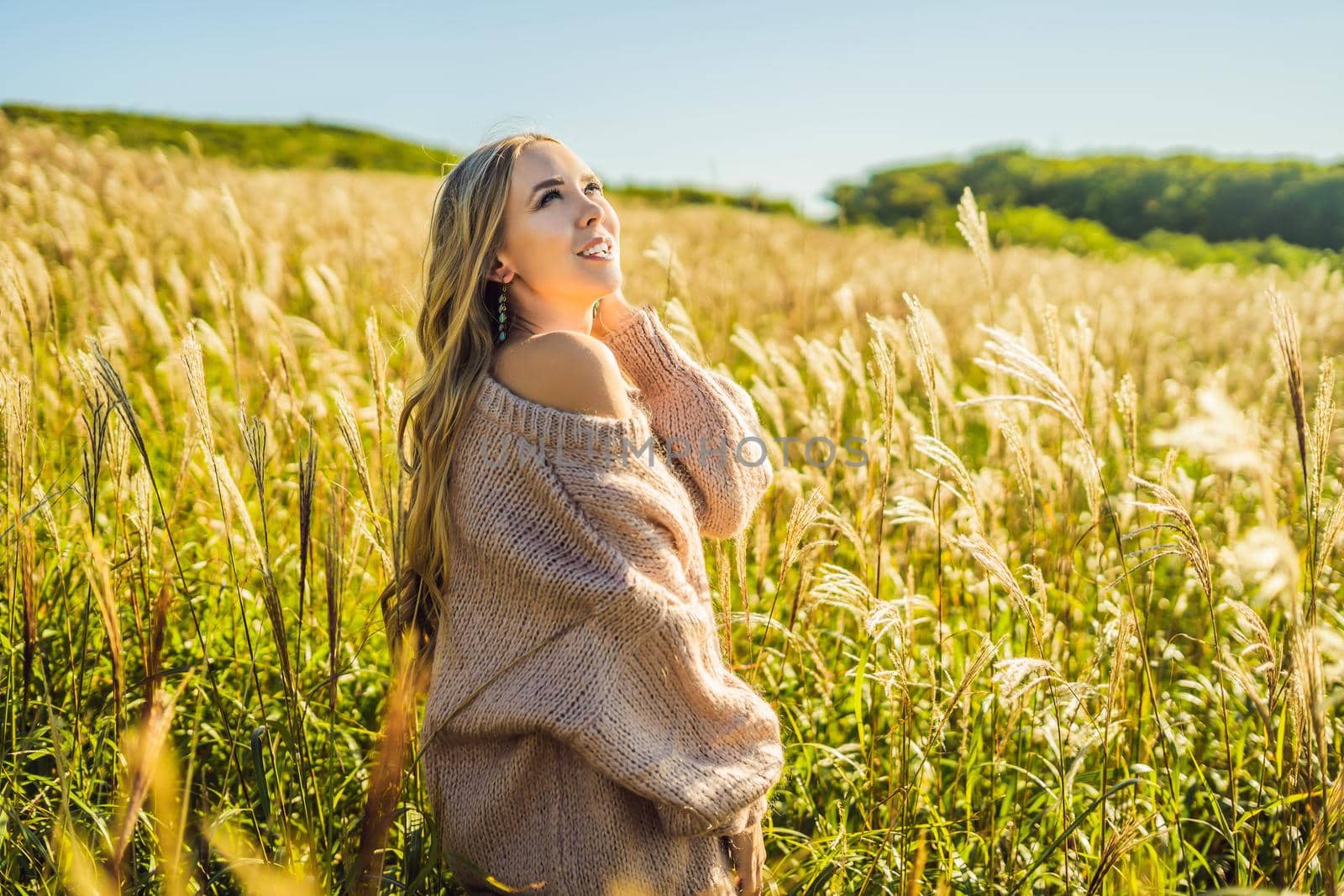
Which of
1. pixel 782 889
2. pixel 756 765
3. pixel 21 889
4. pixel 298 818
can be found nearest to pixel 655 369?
pixel 756 765

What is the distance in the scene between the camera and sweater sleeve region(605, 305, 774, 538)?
1755 mm

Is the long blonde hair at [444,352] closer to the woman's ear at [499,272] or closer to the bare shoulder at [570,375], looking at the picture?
the woman's ear at [499,272]

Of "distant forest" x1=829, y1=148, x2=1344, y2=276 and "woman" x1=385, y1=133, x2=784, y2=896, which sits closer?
"woman" x1=385, y1=133, x2=784, y2=896

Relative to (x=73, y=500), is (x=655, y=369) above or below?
above

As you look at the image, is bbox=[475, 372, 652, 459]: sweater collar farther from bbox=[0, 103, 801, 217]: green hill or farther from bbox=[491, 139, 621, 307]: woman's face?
bbox=[0, 103, 801, 217]: green hill

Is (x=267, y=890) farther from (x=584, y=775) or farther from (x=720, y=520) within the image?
(x=720, y=520)

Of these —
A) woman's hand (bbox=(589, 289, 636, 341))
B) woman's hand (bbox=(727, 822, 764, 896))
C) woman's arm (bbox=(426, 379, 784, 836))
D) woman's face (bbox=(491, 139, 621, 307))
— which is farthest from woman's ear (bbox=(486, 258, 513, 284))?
woman's hand (bbox=(727, 822, 764, 896))

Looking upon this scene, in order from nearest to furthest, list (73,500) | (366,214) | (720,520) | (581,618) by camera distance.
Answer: (581,618)
(720,520)
(73,500)
(366,214)

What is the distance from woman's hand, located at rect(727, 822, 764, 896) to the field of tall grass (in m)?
0.14

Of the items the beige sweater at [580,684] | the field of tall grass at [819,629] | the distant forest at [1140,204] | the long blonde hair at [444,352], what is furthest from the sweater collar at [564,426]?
the distant forest at [1140,204]

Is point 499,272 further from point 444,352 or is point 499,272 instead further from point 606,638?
point 606,638

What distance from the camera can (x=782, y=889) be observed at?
185 cm

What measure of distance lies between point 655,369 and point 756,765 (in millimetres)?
781

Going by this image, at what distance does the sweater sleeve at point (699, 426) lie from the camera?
1755mm
